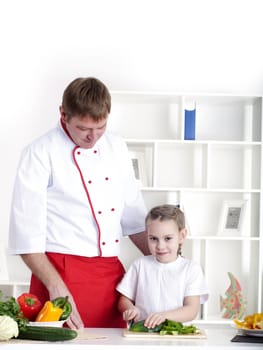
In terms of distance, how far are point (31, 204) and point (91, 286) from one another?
37 cm

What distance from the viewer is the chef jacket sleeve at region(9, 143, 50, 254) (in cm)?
300

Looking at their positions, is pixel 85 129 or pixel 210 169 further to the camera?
pixel 210 169

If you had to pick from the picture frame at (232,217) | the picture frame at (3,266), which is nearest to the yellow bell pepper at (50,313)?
the picture frame at (3,266)

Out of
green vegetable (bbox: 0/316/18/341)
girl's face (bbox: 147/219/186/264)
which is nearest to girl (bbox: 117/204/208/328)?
girl's face (bbox: 147/219/186/264)

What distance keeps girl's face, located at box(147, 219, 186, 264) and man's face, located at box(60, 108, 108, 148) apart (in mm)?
387

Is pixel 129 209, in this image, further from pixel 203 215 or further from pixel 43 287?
pixel 203 215

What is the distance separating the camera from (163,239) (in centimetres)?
309

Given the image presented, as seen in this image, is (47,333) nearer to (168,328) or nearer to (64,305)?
(64,305)

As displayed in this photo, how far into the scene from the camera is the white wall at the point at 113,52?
17.9 feet

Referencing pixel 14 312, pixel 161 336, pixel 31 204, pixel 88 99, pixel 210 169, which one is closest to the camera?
pixel 14 312

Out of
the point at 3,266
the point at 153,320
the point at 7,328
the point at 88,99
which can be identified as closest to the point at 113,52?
the point at 3,266

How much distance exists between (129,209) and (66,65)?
2419 mm

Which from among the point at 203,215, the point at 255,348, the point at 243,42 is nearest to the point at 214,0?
the point at 243,42

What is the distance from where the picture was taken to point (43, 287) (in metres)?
3.06
